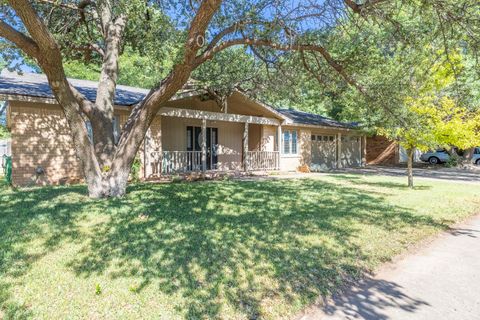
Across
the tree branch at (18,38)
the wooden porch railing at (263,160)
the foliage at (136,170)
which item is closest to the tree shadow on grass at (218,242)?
the tree branch at (18,38)

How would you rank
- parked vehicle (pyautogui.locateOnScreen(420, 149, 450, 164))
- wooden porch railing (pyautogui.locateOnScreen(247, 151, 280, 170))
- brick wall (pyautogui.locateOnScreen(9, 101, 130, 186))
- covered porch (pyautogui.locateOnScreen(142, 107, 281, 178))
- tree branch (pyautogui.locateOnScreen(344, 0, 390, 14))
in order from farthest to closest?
parked vehicle (pyautogui.locateOnScreen(420, 149, 450, 164)) → wooden porch railing (pyautogui.locateOnScreen(247, 151, 280, 170)) → covered porch (pyautogui.locateOnScreen(142, 107, 281, 178)) → brick wall (pyautogui.locateOnScreen(9, 101, 130, 186)) → tree branch (pyautogui.locateOnScreen(344, 0, 390, 14))

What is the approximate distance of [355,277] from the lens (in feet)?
13.2

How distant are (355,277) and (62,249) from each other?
3.87 m

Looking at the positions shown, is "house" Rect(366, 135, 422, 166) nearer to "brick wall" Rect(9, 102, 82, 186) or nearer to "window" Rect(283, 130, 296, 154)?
"window" Rect(283, 130, 296, 154)

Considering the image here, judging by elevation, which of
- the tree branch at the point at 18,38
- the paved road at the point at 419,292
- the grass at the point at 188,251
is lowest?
the paved road at the point at 419,292

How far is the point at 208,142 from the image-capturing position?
55.6 ft

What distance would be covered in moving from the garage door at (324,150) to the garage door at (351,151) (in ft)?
3.99

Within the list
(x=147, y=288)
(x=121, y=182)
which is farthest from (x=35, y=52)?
(x=147, y=288)

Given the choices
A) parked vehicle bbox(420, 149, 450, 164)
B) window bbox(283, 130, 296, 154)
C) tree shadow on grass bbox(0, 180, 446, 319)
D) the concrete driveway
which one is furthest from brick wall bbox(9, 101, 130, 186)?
parked vehicle bbox(420, 149, 450, 164)

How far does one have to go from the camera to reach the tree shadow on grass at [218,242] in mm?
3488

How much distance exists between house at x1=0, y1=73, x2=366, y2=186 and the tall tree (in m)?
2.83

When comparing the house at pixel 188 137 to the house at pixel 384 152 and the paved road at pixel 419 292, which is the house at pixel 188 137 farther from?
the paved road at pixel 419 292

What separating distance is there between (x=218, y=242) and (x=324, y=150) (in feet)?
60.0

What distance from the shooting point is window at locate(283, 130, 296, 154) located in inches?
760
